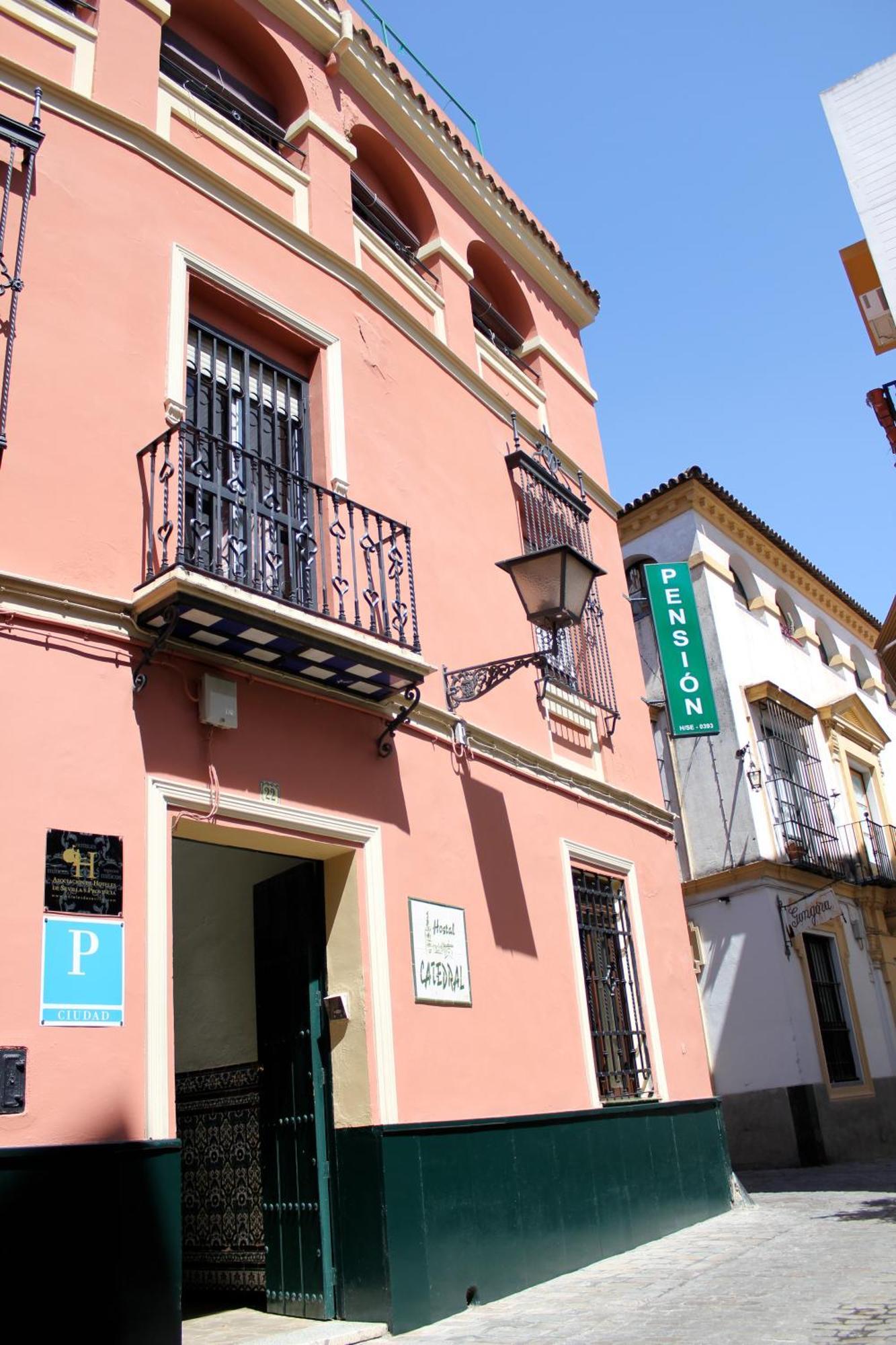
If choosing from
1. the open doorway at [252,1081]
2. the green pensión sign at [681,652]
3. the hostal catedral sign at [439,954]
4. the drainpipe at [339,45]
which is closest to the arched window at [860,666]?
the green pensión sign at [681,652]

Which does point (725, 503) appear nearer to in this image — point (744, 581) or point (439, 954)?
point (744, 581)

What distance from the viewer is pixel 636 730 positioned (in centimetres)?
1084

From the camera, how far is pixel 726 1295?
601cm

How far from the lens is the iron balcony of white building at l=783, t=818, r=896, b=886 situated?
17.0 meters

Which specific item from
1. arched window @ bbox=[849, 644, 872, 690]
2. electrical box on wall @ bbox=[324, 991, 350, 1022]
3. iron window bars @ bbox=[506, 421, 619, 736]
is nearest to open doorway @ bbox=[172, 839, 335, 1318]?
electrical box on wall @ bbox=[324, 991, 350, 1022]

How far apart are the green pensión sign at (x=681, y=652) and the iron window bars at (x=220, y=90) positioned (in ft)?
26.2

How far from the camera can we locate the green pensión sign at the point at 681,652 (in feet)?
49.5

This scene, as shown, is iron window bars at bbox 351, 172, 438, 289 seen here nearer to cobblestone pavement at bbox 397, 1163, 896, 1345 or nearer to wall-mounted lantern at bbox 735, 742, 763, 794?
cobblestone pavement at bbox 397, 1163, 896, 1345

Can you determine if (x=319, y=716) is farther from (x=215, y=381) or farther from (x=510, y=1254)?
(x=510, y=1254)

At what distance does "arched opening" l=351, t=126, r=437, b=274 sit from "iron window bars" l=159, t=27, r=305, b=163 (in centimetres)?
94

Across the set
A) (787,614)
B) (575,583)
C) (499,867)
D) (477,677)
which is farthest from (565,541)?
(787,614)

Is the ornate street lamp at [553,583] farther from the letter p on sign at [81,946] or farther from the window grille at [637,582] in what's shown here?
the window grille at [637,582]

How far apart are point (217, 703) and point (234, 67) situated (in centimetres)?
546

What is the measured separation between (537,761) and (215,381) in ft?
12.1
